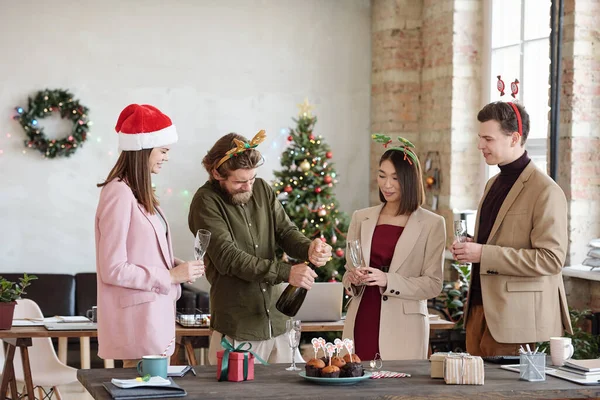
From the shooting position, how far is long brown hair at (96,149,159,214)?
10.8 feet

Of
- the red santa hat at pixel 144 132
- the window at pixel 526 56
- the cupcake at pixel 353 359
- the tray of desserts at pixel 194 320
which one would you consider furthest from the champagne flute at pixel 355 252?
the window at pixel 526 56

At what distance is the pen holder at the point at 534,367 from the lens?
3.04m

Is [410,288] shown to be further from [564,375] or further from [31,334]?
[31,334]

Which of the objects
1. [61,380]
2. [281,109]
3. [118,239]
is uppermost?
[281,109]

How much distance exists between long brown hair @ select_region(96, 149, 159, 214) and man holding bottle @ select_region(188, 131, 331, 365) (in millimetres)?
494

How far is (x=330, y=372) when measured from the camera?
9.67 feet

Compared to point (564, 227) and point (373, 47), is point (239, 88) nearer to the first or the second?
point (373, 47)

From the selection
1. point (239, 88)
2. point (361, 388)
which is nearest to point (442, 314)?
point (239, 88)

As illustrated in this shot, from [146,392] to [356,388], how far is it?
670 mm

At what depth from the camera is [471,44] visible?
7660 millimetres

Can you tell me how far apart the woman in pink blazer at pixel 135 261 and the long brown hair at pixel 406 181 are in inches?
40.7

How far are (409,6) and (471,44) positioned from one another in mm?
907

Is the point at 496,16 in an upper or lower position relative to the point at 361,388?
upper

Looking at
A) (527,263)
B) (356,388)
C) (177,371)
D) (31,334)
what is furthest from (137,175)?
(527,263)
